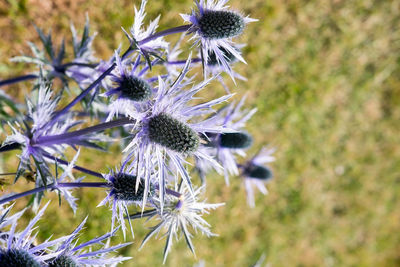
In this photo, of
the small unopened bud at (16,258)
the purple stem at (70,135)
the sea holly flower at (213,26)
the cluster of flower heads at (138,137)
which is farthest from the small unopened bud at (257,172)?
the small unopened bud at (16,258)

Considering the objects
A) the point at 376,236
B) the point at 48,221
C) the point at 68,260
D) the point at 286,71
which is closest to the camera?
the point at 68,260

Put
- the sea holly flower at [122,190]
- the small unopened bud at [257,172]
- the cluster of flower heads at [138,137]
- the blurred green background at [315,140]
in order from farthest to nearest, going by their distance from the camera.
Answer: the blurred green background at [315,140]
the small unopened bud at [257,172]
the sea holly flower at [122,190]
the cluster of flower heads at [138,137]

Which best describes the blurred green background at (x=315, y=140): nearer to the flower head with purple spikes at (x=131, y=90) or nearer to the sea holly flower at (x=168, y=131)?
the flower head with purple spikes at (x=131, y=90)

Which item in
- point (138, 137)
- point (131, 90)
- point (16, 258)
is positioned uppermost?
point (131, 90)

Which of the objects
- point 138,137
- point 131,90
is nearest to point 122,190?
point 138,137

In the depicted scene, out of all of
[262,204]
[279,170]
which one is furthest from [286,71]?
[262,204]

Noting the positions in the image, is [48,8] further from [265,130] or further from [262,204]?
[262,204]

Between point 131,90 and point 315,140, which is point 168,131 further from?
point 315,140

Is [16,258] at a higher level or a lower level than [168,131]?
lower
